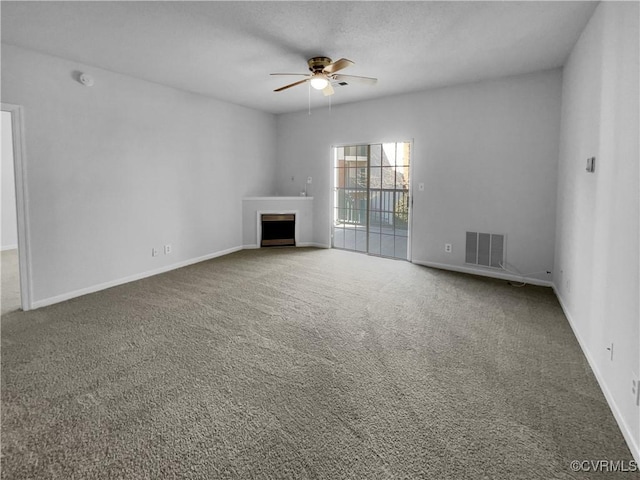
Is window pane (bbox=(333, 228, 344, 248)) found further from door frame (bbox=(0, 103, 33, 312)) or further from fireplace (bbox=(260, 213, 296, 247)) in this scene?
door frame (bbox=(0, 103, 33, 312))

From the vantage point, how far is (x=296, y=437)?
1.79 m

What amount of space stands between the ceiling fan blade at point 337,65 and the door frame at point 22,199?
3.08 metres

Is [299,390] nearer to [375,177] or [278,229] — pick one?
[375,177]

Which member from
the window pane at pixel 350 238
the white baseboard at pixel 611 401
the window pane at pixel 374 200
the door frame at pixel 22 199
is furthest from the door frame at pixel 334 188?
the door frame at pixel 22 199

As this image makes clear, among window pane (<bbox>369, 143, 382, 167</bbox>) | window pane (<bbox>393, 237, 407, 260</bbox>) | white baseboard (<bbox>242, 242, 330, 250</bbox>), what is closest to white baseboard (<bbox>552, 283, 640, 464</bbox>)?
window pane (<bbox>393, 237, 407, 260</bbox>)

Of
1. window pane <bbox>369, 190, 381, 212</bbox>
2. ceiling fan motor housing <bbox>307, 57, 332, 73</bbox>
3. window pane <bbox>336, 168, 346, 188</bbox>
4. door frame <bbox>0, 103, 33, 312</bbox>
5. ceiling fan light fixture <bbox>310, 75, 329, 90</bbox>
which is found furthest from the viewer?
window pane <bbox>336, 168, 346, 188</bbox>

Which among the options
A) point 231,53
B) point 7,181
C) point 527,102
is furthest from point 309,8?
point 7,181

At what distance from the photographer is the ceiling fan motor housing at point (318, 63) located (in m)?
3.57

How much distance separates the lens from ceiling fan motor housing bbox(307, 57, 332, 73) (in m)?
3.57

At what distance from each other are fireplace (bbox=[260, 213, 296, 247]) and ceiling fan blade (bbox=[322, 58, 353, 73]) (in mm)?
3476

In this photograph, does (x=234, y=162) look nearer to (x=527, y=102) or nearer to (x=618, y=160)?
(x=527, y=102)

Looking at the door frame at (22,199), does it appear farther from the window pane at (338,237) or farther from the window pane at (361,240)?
the window pane at (361,240)

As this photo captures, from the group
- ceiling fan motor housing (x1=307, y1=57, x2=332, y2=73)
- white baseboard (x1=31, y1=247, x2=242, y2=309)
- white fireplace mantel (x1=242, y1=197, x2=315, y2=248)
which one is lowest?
white baseboard (x1=31, y1=247, x2=242, y2=309)

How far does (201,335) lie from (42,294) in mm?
2112
